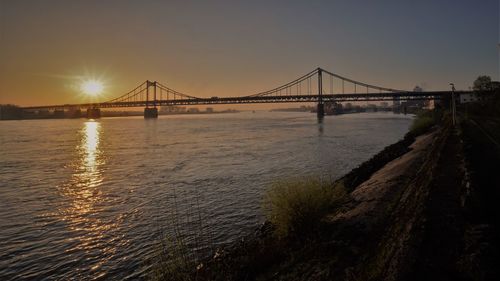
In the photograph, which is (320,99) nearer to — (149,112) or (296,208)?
(149,112)

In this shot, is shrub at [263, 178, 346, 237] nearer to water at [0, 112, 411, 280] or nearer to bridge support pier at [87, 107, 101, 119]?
water at [0, 112, 411, 280]

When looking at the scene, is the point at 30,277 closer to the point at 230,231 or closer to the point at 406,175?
the point at 230,231

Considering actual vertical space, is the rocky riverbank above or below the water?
above

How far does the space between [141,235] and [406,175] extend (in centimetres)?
972

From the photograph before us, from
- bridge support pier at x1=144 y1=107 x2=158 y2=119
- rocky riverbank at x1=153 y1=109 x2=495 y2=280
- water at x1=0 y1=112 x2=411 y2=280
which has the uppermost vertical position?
bridge support pier at x1=144 y1=107 x2=158 y2=119

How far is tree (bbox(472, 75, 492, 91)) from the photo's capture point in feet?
220

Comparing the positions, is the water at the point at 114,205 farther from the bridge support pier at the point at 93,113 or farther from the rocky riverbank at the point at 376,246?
the bridge support pier at the point at 93,113

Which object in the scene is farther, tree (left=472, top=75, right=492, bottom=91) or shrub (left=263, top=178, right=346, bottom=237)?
tree (left=472, top=75, right=492, bottom=91)

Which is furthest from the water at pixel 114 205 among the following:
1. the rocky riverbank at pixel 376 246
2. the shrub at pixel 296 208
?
the rocky riverbank at pixel 376 246

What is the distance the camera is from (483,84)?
7100 centimetres

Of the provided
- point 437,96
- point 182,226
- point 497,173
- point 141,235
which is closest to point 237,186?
point 182,226

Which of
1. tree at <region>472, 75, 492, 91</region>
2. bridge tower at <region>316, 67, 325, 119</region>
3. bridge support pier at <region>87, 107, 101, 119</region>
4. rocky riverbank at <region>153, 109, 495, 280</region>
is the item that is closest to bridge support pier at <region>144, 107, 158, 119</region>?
bridge support pier at <region>87, 107, 101, 119</region>

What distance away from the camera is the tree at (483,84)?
6693cm

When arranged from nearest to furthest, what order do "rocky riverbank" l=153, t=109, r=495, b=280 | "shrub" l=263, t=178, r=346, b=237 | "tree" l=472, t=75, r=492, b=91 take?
1. "rocky riverbank" l=153, t=109, r=495, b=280
2. "shrub" l=263, t=178, r=346, b=237
3. "tree" l=472, t=75, r=492, b=91
